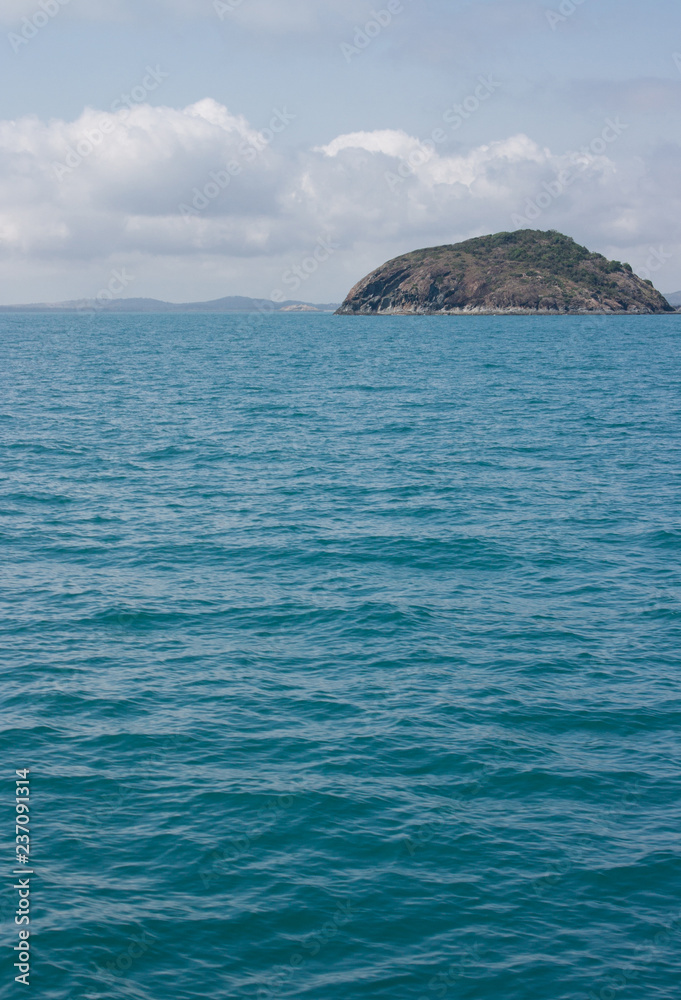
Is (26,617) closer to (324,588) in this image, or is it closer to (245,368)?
(324,588)

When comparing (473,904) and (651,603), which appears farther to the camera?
(651,603)

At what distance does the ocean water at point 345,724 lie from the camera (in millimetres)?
13812

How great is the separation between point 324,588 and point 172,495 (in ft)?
45.7

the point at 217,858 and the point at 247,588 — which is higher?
the point at 247,588

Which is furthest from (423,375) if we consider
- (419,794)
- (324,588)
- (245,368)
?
(419,794)

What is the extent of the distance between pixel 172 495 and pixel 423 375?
2289 inches

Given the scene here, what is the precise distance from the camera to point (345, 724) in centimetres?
2034

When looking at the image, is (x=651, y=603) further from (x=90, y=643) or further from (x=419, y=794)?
(x=90, y=643)

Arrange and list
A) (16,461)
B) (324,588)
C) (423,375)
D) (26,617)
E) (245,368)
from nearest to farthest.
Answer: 1. (26,617)
2. (324,588)
3. (16,461)
4. (423,375)
5. (245,368)

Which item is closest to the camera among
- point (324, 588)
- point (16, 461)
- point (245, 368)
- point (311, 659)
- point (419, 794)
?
point (419, 794)

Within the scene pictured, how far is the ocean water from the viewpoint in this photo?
13812mm

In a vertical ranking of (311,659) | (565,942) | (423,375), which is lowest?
(565,942)

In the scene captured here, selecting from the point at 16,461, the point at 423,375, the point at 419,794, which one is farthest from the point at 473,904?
the point at 423,375

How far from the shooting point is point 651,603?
1077 inches
